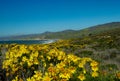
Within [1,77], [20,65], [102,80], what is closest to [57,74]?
[102,80]

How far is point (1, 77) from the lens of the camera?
36.3ft

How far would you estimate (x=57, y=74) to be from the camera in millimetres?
7168

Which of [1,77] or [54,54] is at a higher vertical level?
[54,54]

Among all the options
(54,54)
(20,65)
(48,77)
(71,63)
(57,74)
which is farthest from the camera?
(54,54)

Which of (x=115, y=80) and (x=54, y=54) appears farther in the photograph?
(x=54, y=54)

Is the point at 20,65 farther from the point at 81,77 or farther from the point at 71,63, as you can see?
the point at 81,77

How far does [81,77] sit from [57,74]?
62cm

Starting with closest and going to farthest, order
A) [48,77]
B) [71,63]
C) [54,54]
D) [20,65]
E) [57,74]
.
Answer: [48,77] → [57,74] → [71,63] → [20,65] → [54,54]

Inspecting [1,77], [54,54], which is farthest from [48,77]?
[1,77]

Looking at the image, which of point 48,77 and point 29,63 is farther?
point 29,63

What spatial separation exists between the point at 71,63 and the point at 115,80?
2.02 meters

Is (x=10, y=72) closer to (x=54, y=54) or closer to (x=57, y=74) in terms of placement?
(x=54, y=54)

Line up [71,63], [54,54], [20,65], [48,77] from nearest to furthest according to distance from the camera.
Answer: [48,77], [71,63], [20,65], [54,54]

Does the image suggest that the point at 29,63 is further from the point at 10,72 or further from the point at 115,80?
the point at 115,80
